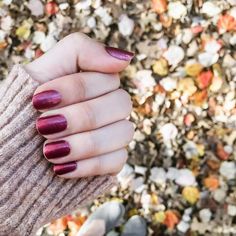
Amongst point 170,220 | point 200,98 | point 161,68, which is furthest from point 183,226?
point 161,68

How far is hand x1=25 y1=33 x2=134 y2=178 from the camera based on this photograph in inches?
38.8

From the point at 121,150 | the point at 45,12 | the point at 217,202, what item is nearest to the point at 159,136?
the point at 217,202

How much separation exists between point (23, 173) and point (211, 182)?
0.99 m

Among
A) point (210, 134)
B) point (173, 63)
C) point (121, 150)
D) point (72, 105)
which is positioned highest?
point (72, 105)

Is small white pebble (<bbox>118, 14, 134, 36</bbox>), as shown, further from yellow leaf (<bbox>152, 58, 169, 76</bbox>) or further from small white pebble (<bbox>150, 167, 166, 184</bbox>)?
small white pebble (<bbox>150, 167, 166, 184</bbox>)

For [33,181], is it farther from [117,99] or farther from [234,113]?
[234,113]

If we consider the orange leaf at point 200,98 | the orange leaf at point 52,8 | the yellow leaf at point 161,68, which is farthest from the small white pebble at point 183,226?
the orange leaf at point 52,8

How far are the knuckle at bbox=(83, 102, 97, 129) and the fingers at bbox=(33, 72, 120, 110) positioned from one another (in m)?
0.02

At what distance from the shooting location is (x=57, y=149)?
3.27ft

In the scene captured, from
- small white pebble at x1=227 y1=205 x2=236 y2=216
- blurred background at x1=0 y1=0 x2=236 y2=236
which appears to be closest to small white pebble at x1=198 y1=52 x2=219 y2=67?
blurred background at x1=0 y1=0 x2=236 y2=236

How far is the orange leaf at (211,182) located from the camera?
1886 mm

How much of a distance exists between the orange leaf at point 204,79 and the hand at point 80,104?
87cm

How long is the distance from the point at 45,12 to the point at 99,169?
40.9 inches

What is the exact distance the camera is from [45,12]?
1973mm
